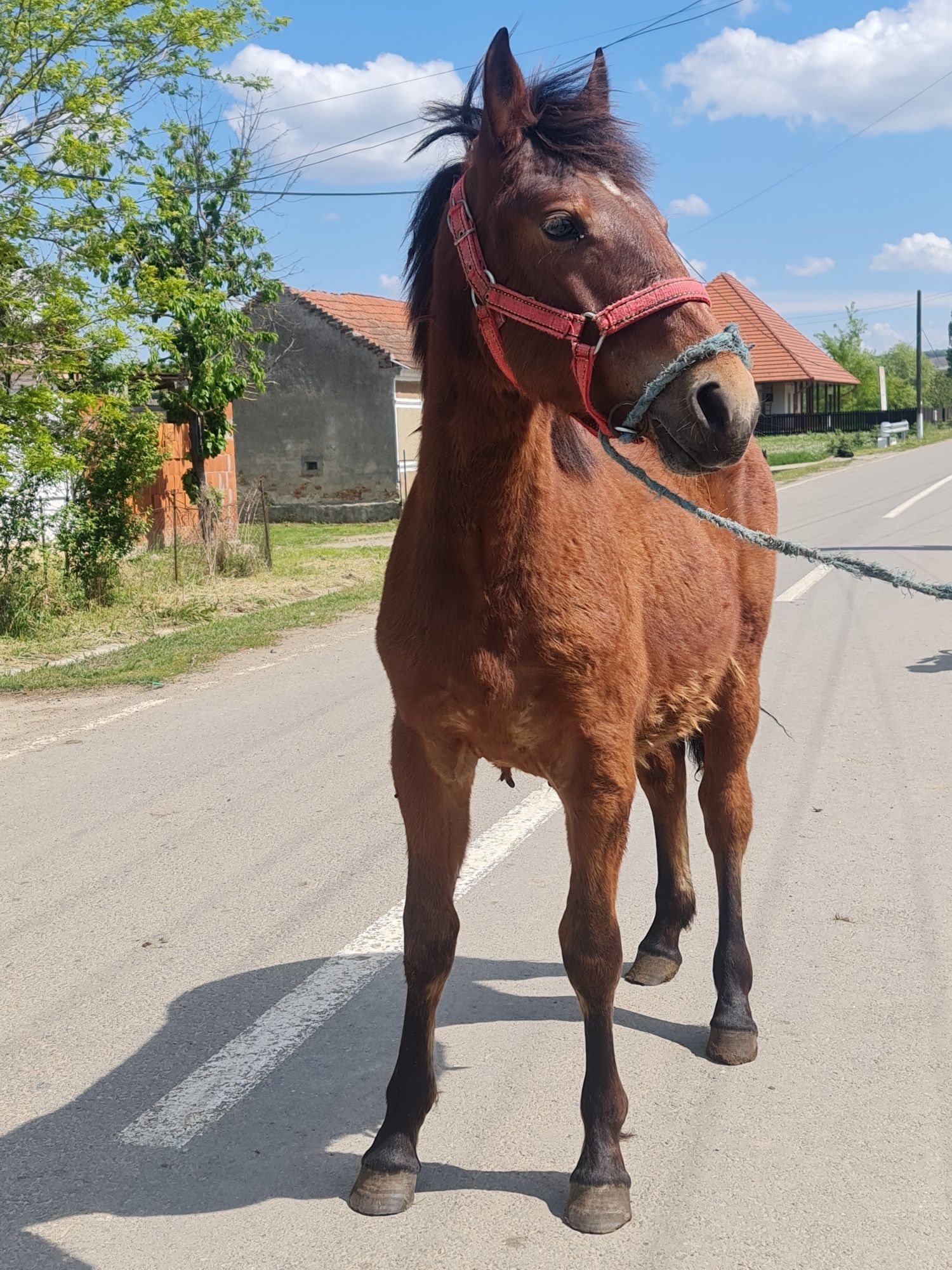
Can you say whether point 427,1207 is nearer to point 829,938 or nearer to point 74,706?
point 829,938

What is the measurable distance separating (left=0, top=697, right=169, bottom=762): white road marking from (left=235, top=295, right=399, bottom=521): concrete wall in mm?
19364

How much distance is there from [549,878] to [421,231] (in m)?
2.88

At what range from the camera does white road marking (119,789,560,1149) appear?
317cm

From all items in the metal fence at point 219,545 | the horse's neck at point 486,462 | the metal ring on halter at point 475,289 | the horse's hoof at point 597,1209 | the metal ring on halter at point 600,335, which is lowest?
the horse's hoof at point 597,1209

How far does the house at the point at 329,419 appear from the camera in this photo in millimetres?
28406

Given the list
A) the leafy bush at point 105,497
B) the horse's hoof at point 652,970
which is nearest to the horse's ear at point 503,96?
the horse's hoof at point 652,970

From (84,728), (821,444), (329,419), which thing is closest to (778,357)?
(821,444)

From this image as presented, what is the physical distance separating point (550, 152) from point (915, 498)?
23.7 metres

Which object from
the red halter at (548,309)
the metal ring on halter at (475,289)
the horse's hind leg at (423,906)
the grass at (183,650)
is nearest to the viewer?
the red halter at (548,309)

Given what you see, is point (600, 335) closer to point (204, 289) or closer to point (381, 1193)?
point (381, 1193)

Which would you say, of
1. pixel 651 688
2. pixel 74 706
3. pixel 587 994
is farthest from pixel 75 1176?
pixel 74 706

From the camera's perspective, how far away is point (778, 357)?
173ft

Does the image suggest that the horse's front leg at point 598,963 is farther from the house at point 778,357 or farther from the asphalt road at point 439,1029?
the house at point 778,357

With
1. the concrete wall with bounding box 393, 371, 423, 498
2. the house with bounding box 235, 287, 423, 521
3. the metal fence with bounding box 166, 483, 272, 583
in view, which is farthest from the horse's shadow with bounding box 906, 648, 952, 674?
the concrete wall with bounding box 393, 371, 423, 498
